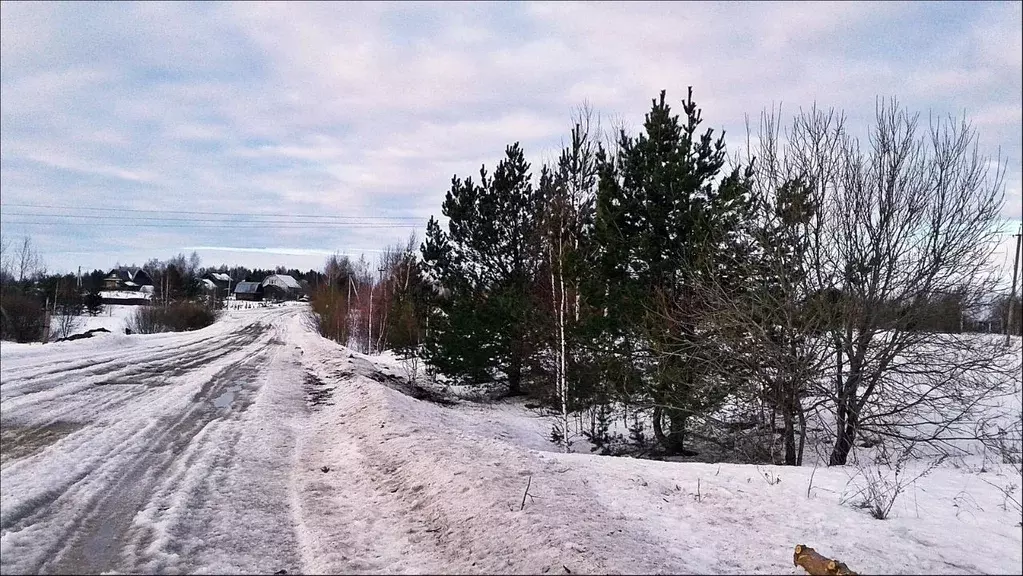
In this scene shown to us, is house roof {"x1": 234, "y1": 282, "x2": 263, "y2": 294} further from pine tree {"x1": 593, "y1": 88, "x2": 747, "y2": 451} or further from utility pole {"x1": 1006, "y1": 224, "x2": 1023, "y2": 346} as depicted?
utility pole {"x1": 1006, "y1": 224, "x2": 1023, "y2": 346}

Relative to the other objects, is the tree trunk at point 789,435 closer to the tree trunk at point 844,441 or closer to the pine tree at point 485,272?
the tree trunk at point 844,441

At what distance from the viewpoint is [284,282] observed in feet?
192

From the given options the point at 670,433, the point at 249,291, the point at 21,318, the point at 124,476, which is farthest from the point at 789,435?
the point at 249,291

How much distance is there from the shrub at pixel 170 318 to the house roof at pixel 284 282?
78.5 feet

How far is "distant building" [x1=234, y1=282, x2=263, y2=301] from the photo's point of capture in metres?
41.6

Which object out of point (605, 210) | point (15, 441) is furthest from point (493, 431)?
point (15, 441)

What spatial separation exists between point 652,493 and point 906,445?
7.97 metres

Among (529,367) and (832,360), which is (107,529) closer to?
(832,360)

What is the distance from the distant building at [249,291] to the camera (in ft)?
136

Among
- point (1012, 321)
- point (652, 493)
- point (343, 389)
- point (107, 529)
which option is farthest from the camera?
point (343, 389)

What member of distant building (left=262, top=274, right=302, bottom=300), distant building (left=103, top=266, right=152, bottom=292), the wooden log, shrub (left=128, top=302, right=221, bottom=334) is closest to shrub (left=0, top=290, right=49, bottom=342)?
distant building (left=103, top=266, right=152, bottom=292)

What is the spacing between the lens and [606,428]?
1525 cm

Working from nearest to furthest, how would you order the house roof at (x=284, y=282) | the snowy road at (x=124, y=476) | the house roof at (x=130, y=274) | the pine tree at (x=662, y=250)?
1. the snowy road at (x=124, y=476)
2. the house roof at (x=130, y=274)
3. the pine tree at (x=662, y=250)
4. the house roof at (x=284, y=282)

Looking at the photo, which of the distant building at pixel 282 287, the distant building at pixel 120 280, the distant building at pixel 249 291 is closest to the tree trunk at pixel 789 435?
the distant building at pixel 120 280
